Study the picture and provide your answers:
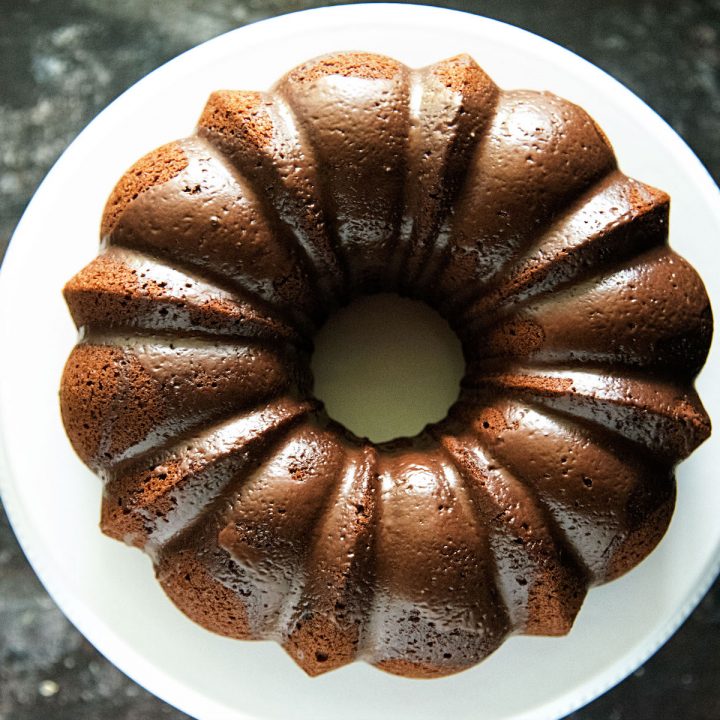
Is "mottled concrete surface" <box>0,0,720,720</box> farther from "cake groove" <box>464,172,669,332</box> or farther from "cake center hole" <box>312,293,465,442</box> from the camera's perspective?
"cake center hole" <box>312,293,465,442</box>

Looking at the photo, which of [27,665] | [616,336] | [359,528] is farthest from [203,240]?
[27,665]

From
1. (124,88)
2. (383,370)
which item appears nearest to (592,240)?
(383,370)

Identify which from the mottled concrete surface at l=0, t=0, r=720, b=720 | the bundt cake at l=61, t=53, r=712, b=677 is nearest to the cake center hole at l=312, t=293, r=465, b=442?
the bundt cake at l=61, t=53, r=712, b=677

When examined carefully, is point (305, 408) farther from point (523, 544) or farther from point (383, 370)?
point (523, 544)

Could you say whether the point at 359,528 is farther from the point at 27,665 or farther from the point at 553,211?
the point at 27,665

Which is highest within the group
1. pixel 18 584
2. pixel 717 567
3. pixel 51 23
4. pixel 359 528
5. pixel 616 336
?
pixel 51 23
